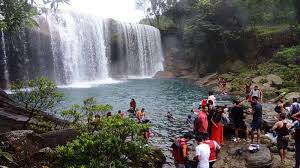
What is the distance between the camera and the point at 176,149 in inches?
420

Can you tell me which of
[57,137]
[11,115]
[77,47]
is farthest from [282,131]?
[77,47]

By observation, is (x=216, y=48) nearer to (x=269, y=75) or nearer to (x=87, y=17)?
(x=269, y=75)

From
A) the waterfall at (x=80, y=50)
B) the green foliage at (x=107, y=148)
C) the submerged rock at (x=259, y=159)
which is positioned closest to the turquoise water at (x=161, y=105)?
Result: the submerged rock at (x=259, y=159)

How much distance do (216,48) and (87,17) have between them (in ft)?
67.4

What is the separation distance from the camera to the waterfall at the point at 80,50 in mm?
42844

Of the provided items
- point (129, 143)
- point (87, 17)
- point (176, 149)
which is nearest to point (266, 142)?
point (176, 149)

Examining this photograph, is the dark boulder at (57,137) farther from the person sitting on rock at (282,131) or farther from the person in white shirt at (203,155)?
the person sitting on rock at (282,131)

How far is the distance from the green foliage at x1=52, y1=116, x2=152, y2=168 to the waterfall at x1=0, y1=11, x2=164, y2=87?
30.4 metres

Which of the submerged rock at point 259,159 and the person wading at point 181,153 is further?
the submerged rock at point 259,159

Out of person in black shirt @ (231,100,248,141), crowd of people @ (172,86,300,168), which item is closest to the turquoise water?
crowd of people @ (172,86,300,168)

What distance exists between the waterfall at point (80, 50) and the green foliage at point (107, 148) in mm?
30353

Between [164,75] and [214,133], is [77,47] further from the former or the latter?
[214,133]

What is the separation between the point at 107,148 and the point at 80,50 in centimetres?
4436

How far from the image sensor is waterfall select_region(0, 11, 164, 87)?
1687 inches
